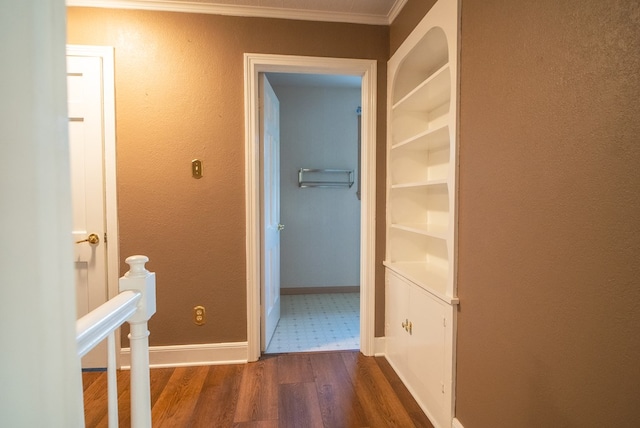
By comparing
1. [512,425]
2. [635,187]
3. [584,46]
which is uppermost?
[584,46]

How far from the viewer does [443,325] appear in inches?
62.6

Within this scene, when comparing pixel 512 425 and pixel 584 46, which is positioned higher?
pixel 584 46

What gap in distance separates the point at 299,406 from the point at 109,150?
6.53 ft

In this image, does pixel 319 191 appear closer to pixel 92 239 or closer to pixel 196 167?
pixel 196 167

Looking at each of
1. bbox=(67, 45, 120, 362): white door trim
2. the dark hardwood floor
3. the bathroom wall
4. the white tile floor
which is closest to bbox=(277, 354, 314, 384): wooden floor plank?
the dark hardwood floor

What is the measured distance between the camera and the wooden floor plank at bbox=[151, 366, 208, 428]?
1.73 metres

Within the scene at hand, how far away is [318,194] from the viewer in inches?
156

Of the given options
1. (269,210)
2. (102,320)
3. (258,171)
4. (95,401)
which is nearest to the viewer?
(102,320)

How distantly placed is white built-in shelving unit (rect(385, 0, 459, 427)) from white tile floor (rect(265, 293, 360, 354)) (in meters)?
0.53

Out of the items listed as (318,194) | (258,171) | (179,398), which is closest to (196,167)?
(258,171)

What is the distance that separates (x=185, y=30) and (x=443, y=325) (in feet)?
7.85

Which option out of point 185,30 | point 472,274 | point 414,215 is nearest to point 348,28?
point 185,30

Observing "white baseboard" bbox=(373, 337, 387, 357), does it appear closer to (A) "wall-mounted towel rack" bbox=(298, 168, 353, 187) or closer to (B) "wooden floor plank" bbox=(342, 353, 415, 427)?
(B) "wooden floor plank" bbox=(342, 353, 415, 427)

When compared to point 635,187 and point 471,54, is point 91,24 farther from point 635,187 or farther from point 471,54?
point 635,187
